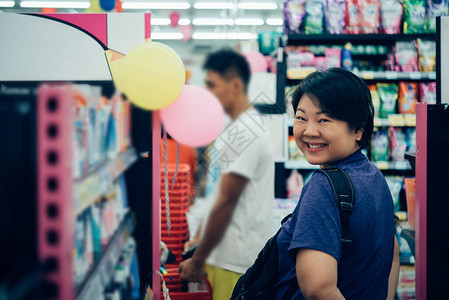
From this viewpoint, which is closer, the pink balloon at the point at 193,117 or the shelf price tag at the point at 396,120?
the pink balloon at the point at 193,117

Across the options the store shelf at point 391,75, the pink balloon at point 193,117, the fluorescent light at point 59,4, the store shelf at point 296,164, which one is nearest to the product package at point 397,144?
the store shelf at point 391,75

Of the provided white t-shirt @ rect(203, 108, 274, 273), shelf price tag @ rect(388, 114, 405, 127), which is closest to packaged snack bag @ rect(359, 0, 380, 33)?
shelf price tag @ rect(388, 114, 405, 127)

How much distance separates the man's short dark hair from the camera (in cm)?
213

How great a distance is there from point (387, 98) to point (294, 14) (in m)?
1.24

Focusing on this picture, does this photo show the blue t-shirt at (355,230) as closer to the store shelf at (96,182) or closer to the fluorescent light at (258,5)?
the store shelf at (96,182)

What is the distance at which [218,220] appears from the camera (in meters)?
2.04

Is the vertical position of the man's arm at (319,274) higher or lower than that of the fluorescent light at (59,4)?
lower

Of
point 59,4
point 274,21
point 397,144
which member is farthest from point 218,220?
point 274,21

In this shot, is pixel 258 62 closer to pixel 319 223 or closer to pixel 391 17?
pixel 391 17

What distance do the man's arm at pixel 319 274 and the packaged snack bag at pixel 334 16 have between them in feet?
11.6

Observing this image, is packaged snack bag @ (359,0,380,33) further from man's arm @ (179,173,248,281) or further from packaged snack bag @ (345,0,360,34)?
man's arm @ (179,173,248,281)

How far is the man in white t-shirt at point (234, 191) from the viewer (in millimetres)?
2016

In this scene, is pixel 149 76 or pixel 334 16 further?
pixel 334 16

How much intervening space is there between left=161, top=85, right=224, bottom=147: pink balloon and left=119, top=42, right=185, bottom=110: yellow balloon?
7.9 inches
